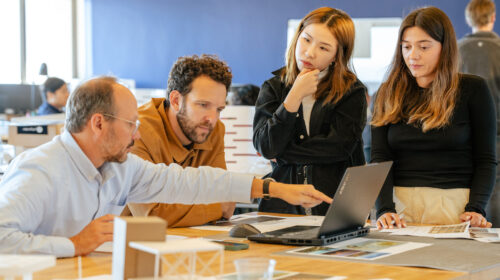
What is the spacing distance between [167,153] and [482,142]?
3.92 ft

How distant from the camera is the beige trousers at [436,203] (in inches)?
96.0

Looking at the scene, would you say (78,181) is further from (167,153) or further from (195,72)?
(195,72)

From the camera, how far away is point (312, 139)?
100 inches

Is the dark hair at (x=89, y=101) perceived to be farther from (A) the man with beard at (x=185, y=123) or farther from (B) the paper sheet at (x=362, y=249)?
(B) the paper sheet at (x=362, y=249)

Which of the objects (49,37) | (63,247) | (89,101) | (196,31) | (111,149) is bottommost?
(63,247)

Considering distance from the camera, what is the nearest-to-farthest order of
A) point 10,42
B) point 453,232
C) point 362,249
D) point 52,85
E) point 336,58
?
1. point 362,249
2. point 453,232
3. point 336,58
4. point 52,85
5. point 10,42

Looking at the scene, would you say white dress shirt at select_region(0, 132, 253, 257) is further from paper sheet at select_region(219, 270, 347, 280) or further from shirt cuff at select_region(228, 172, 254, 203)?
paper sheet at select_region(219, 270, 347, 280)

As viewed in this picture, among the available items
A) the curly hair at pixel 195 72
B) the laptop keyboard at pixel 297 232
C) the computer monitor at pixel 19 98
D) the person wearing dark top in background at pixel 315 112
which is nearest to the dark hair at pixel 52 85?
the computer monitor at pixel 19 98

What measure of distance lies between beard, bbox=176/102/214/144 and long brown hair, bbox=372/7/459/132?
70cm

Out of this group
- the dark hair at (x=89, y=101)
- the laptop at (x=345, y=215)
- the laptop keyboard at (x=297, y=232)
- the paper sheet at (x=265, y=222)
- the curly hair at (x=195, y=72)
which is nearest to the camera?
the dark hair at (x=89, y=101)

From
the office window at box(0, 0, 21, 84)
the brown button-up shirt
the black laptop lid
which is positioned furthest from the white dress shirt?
the office window at box(0, 0, 21, 84)

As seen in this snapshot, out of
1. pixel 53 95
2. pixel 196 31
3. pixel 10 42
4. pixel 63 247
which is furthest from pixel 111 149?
pixel 10 42

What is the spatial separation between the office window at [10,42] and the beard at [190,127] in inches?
308

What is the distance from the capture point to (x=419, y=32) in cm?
250
